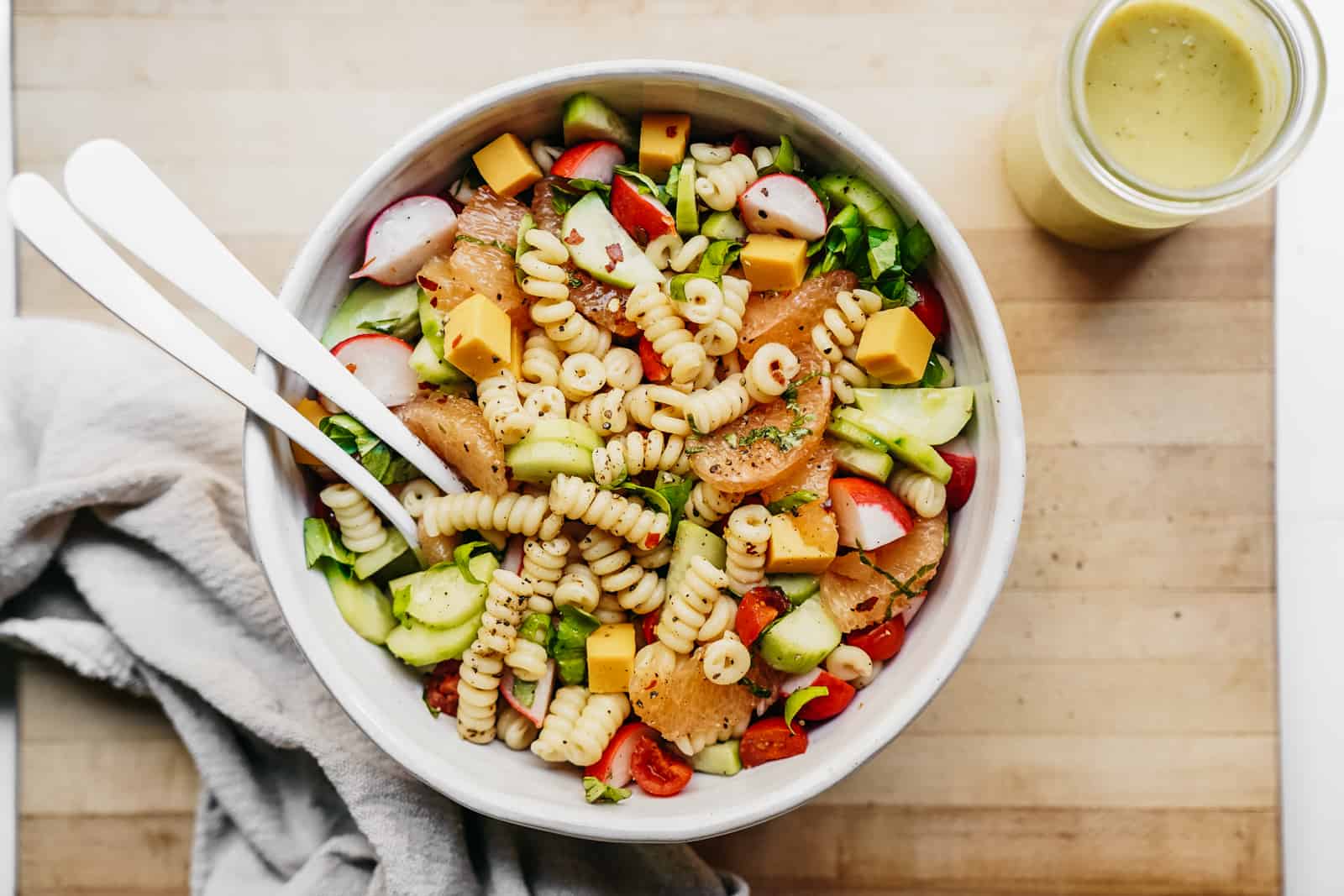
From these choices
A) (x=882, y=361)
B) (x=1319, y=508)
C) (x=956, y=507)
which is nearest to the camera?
(x=882, y=361)

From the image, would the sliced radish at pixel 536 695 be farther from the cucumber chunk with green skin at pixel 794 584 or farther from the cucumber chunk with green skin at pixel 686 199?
the cucumber chunk with green skin at pixel 686 199

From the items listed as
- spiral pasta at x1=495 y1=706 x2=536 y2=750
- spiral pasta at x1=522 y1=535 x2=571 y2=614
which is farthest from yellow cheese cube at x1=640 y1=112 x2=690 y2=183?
spiral pasta at x1=495 y1=706 x2=536 y2=750

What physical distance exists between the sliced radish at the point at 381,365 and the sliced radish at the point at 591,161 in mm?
410

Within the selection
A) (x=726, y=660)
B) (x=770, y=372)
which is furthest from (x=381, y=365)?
(x=726, y=660)

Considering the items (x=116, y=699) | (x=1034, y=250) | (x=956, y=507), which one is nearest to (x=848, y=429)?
(x=956, y=507)

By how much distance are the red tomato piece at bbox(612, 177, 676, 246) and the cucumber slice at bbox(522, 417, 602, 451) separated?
352 mm

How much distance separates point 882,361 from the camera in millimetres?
1792

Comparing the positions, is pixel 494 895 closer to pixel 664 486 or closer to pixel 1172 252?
pixel 664 486

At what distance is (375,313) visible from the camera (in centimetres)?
191

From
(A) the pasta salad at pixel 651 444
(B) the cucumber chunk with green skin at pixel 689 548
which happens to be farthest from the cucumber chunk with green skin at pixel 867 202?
(B) the cucumber chunk with green skin at pixel 689 548

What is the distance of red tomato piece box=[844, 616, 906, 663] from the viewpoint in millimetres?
1882

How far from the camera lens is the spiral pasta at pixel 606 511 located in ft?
5.75

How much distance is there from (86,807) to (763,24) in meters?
2.12

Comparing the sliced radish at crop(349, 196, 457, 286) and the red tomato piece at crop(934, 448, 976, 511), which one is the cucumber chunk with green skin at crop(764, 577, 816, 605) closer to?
the red tomato piece at crop(934, 448, 976, 511)
